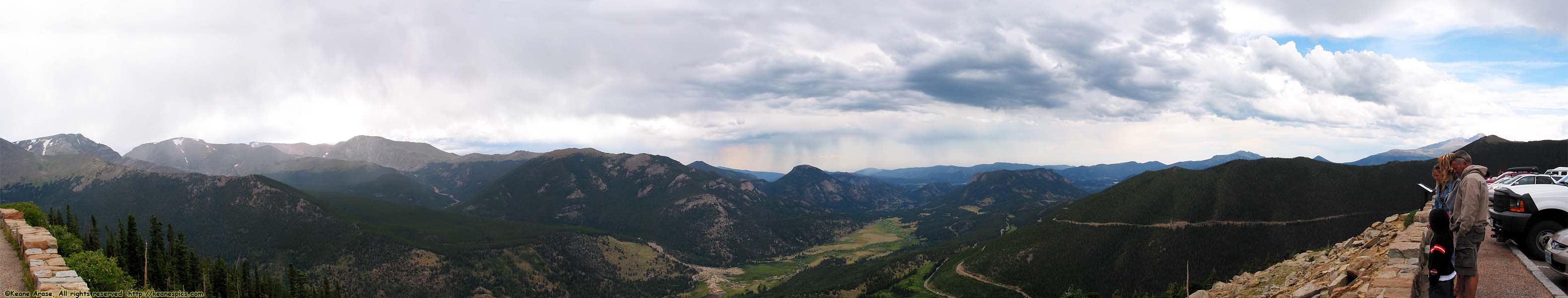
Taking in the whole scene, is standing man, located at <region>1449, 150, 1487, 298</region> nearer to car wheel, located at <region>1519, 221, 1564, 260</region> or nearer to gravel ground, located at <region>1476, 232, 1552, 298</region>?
gravel ground, located at <region>1476, 232, 1552, 298</region>

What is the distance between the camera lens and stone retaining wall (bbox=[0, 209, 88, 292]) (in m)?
19.5

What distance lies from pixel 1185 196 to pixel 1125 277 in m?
53.7

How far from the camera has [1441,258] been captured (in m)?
→ 13.3

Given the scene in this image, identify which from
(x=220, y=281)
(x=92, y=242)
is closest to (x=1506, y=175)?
(x=92, y=242)

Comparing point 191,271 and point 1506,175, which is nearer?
point 1506,175

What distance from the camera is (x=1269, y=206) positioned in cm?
16312

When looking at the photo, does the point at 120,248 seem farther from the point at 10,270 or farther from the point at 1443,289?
the point at 1443,289

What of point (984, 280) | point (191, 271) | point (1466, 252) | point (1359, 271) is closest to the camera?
point (1466, 252)

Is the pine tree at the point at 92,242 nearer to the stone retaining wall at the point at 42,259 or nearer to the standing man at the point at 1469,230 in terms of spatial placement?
the stone retaining wall at the point at 42,259

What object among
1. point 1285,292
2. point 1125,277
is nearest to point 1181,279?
point 1125,277

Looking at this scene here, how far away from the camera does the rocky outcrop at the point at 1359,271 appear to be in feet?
52.4

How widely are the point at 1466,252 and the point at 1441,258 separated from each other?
29.5 inches

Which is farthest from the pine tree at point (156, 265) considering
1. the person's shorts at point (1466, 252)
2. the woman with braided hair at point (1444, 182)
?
the woman with braided hair at point (1444, 182)

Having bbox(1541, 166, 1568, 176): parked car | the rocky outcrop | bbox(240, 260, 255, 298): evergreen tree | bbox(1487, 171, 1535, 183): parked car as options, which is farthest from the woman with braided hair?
bbox(240, 260, 255, 298): evergreen tree
